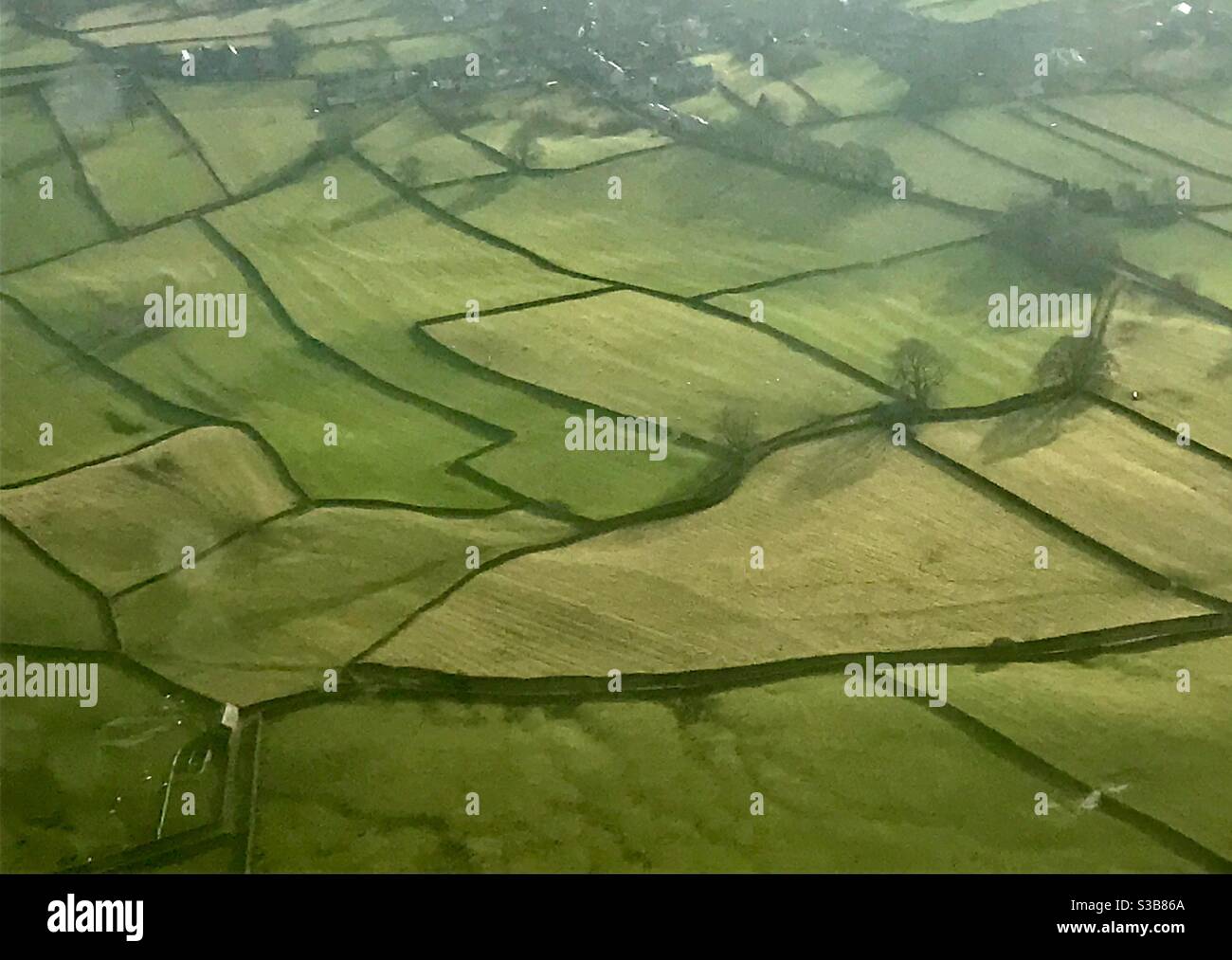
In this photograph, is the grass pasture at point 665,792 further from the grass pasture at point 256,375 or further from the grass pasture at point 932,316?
the grass pasture at point 932,316

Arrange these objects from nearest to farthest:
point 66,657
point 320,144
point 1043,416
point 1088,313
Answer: point 66,657, point 1043,416, point 1088,313, point 320,144

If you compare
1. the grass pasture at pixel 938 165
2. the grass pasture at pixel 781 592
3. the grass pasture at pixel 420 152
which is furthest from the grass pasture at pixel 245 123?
the grass pasture at pixel 781 592

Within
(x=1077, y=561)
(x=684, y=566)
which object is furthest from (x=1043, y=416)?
(x=684, y=566)

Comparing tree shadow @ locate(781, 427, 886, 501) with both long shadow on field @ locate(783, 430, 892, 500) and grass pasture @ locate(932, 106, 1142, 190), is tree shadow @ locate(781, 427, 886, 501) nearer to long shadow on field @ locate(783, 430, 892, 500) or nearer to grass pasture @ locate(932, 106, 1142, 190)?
long shadow on field @ locate(783, 430, 892, 500)

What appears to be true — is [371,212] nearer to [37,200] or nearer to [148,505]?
[37,200]

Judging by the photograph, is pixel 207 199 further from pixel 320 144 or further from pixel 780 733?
pixel 780 733
